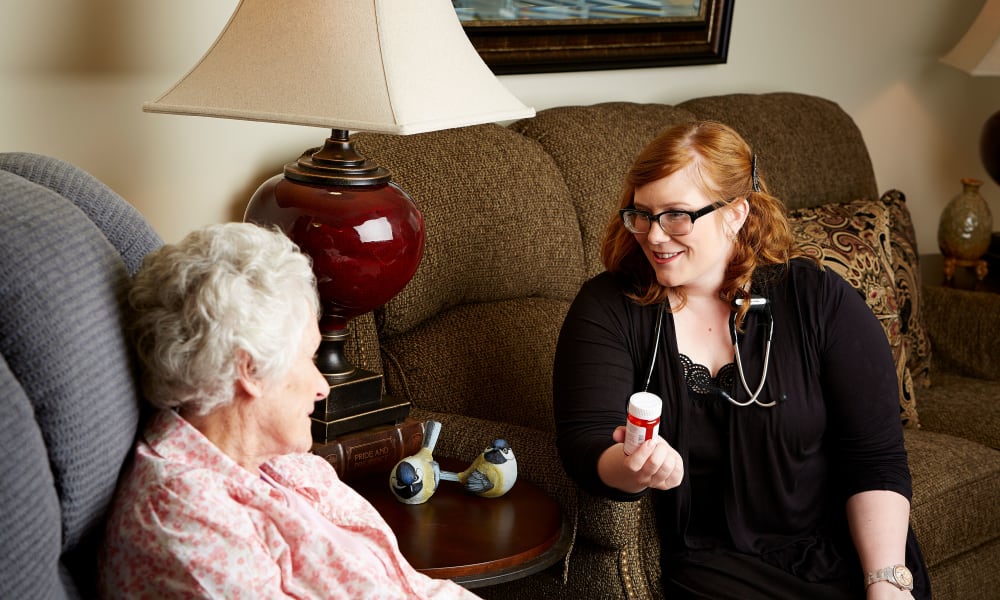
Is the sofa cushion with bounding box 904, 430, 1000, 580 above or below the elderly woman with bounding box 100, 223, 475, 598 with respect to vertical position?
below

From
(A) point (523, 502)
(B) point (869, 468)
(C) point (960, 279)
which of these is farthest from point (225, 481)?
(C) point (960, 279)

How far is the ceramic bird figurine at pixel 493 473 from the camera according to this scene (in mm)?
1716

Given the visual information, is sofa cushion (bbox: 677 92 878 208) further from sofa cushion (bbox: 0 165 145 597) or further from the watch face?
sofa cushion (bbox: 0 165 145 597)

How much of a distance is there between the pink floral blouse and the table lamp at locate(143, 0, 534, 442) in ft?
1.26

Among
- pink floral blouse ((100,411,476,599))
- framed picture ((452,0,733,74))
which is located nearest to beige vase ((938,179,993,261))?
framed picture ((452,0,733,74))

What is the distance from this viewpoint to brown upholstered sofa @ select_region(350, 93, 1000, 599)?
1859 mm

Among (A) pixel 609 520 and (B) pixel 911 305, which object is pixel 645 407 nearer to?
(A) pixel 609 520

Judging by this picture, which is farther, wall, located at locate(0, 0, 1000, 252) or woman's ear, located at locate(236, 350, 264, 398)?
wall, located at locate(0, 0, 1000, 252)

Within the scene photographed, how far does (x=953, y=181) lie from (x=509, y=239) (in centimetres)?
242

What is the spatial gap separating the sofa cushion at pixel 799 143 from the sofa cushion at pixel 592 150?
34 centimetres

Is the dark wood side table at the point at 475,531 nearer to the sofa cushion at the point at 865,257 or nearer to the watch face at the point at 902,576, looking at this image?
the watch face at the point at 902,576

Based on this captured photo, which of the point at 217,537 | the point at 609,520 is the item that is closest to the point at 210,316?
the point at 217,537

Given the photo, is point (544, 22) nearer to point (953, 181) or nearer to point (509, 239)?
point (509, 239)

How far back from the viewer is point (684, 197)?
70.5 inches
